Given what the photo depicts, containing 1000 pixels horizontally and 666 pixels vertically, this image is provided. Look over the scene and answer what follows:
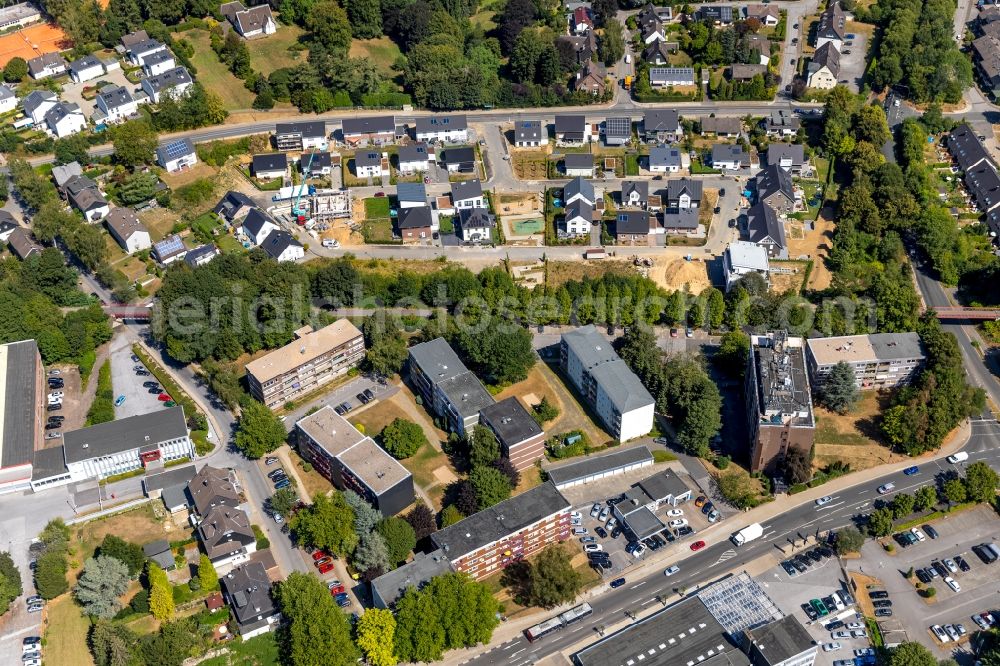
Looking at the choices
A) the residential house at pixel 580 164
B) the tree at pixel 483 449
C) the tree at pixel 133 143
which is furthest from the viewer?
the residential house at pixel 580 164

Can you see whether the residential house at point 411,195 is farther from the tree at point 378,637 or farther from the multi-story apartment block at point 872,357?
the tree at point 378,637

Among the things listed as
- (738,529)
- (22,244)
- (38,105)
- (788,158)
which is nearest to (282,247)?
(22,244)

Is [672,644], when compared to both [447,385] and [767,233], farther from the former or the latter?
[767,233]

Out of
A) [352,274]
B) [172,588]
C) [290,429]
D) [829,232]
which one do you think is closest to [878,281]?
[829,232]

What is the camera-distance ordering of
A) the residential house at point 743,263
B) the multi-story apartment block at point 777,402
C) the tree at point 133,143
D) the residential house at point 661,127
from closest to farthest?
the multi-story apartment block at point 777,402 < the residential house at point 743,263 < the tree at point 133,143 < the residential house at point 661,127

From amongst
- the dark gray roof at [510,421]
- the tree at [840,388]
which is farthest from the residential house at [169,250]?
the tree at [840,388]

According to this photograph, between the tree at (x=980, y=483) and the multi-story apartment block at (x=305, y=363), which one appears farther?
the multi-story apartment block at (x=305, y=363)

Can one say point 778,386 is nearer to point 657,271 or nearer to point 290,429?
point 657,271

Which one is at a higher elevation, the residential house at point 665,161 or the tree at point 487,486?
the residential house at point 665,161
